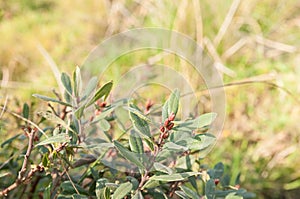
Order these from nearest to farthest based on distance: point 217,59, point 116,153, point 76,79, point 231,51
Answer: point 76,79
point 116,153
point 217,59
point 231,51

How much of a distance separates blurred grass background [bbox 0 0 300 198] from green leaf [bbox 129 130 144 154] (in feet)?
3.31

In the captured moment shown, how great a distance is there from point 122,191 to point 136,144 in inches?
3.5

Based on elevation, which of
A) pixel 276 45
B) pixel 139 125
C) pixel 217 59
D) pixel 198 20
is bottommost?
pixel 139 125

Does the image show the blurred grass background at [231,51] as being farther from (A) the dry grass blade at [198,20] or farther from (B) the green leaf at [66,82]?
(B) the green leaf at [66,82]

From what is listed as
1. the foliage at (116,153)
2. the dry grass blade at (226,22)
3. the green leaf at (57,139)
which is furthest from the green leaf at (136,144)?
the dry grass blade at (226,22)

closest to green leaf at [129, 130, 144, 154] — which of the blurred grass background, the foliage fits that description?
the foliage

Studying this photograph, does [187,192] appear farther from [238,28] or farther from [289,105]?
[238,28]

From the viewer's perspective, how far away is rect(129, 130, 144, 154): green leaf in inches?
Result: 26.2

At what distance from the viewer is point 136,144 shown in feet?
2.21

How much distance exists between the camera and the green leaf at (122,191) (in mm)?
598

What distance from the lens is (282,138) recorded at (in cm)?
201

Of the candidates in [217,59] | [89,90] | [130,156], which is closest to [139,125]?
[130,156]

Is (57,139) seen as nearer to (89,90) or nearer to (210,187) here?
(89,90)

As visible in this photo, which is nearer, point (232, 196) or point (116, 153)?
point (232, 196)
